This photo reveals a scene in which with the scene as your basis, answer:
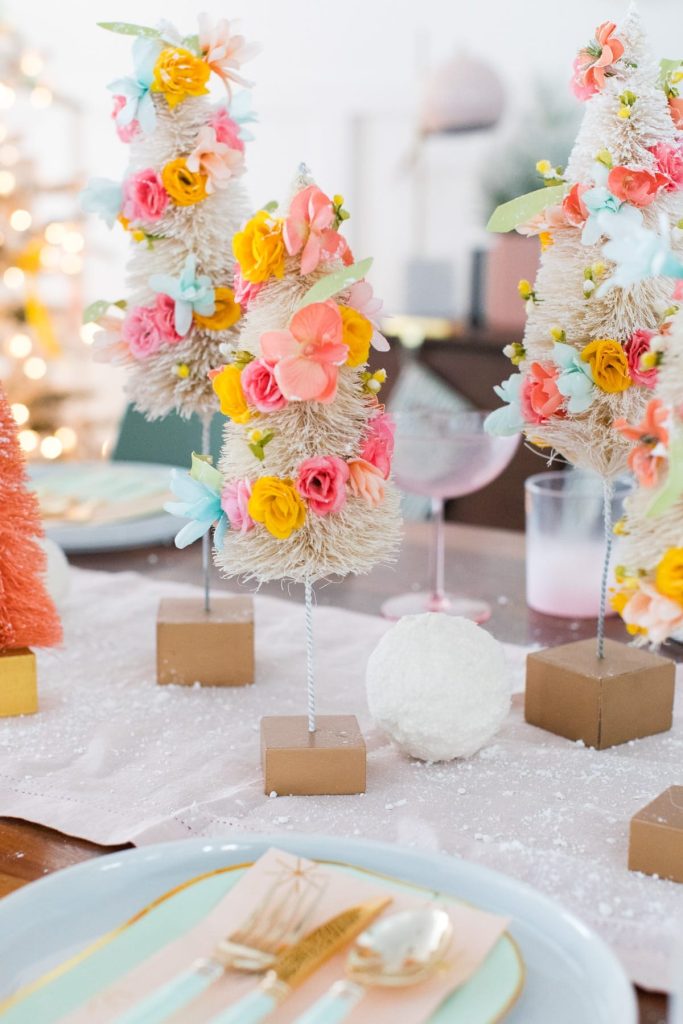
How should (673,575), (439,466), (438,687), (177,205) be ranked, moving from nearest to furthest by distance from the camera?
(673,575), (438,687), (177,205), (439,466)

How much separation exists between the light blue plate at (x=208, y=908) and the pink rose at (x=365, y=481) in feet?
0.93

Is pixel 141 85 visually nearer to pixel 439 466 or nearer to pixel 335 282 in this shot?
pixel 335 282

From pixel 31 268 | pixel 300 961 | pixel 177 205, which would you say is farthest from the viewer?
pixel 31 268

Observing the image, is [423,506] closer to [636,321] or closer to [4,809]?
[636,321]

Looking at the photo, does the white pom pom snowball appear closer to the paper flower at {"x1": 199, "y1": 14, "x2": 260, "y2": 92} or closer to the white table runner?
the white table runner

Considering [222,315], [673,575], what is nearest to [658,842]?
[673,575]

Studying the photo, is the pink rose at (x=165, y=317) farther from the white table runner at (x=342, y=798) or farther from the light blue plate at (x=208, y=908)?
the light blue plate at (x=208, y=908)

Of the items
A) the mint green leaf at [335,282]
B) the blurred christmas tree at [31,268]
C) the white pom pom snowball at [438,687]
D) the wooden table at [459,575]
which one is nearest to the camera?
the mint green leaf at [335,282]

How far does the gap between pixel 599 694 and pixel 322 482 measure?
31 cm

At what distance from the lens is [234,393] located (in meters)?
0.89

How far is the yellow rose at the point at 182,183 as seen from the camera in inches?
43.5

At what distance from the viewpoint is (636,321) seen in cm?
95

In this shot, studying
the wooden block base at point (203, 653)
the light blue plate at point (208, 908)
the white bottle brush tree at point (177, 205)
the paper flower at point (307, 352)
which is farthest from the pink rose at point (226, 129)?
the light blue plate at point (208, 908)

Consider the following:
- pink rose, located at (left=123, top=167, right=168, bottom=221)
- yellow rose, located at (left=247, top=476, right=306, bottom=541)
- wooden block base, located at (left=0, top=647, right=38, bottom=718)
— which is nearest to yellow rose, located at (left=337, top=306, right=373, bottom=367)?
yellow rose, located at (left=247, top=476, right=306, bottom=541)
